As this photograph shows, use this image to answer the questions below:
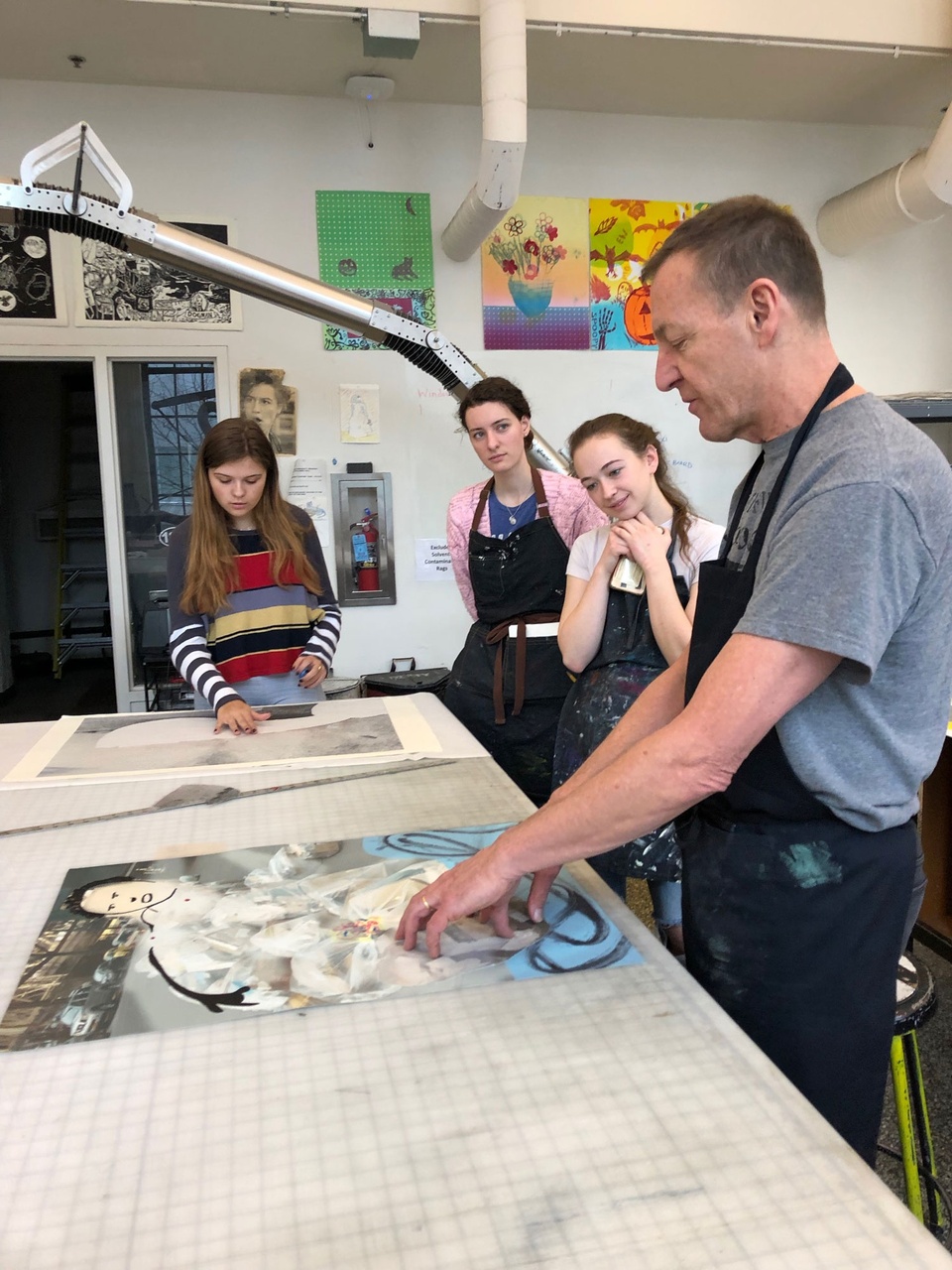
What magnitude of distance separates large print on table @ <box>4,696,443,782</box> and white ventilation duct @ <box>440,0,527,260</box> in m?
1.74

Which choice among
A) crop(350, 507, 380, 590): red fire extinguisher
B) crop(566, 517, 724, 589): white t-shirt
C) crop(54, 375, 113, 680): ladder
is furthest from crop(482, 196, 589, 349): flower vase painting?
crop(54, 375, 113, 680): ladder

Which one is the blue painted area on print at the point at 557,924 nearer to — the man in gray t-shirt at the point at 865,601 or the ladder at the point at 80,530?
the man in gray t-shirt at the point at 865,601

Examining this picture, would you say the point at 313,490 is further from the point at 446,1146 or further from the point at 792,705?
the point at 446,1146

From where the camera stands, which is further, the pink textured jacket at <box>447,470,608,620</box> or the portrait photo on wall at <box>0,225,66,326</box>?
the portrait photo on wall at <box>0,225,66,326</box>

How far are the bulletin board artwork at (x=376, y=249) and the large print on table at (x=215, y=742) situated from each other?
1.91 m

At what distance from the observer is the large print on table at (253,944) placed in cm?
75

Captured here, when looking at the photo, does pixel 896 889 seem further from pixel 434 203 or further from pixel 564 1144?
pixel 434 203

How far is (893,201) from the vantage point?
10.5ft

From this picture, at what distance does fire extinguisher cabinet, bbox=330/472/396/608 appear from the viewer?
11.0ft

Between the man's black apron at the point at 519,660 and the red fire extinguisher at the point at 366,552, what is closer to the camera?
the man's black apron at the point at 519,660

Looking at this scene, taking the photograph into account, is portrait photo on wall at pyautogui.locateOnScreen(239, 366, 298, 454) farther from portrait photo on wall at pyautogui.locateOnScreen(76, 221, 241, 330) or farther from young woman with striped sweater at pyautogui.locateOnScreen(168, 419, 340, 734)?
young woman with striped sweater at pyautogui.locateOnScreen(168, 419, 340, 734)

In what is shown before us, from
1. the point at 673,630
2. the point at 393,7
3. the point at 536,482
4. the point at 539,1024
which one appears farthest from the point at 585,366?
the point at 539,1024

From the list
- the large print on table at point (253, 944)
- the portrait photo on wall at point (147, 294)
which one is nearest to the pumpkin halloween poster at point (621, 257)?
the portrait photo on wall at point (147, 294)

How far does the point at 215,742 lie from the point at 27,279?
2356 millimetres
